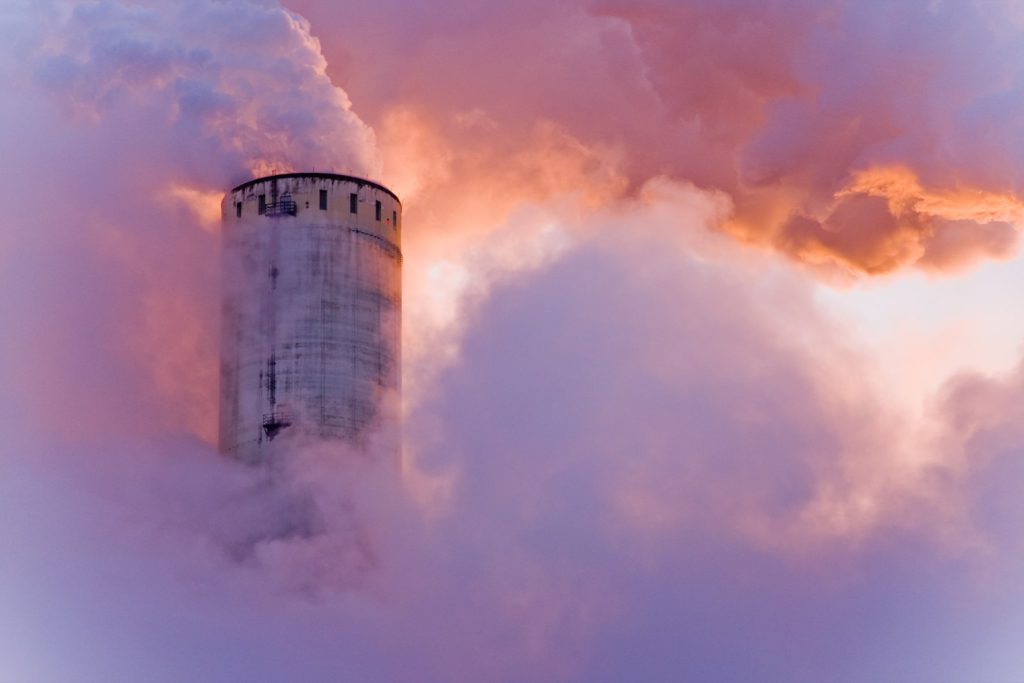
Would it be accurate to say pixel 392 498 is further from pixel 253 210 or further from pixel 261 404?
pixel 253 210

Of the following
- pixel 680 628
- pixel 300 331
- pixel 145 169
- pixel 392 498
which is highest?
pixel 145 169

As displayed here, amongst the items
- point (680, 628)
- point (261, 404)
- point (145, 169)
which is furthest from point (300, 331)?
point (680, 628)

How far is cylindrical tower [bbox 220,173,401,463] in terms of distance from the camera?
7469 centimetres

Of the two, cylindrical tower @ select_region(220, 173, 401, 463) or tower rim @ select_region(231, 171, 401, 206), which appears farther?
tower rim @ select_region(231, 171, 401, 206)

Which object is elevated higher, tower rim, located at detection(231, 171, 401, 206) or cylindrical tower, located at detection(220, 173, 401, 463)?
tower rim, located at detection(231, 171, 401, 206)

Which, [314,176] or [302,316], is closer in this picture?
[302,316]

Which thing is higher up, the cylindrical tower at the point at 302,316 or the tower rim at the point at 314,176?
the tower rim at the point at 314,176

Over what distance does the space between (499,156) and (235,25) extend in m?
11.4

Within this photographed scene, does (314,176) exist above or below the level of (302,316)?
above

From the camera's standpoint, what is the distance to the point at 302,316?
7500 centimetres

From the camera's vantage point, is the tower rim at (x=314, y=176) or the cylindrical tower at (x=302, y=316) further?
A: the tower rim at (x=314, y=176)

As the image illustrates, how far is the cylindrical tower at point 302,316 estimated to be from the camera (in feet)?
245

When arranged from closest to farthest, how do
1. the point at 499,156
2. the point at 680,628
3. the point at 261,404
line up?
the point at 680,628 → the point at 261,404 → the point at 499,156

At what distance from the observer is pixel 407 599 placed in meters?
72.3
